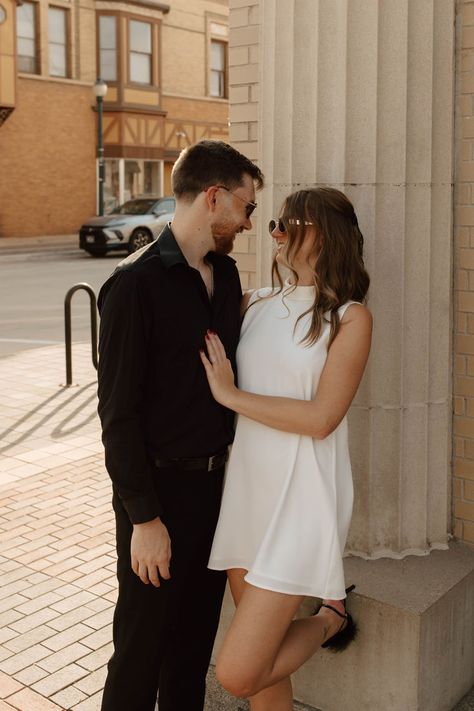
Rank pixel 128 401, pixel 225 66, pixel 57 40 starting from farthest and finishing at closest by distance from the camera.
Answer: pixel 225 66 → pixel 57 40 → pixel 128 401

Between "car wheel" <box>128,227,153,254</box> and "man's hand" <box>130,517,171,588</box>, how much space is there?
23343mm

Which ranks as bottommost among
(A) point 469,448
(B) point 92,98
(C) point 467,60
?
(A) point 469,448

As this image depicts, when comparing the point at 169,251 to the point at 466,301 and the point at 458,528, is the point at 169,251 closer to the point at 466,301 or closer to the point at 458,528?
the point at 466,301

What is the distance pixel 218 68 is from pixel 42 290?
21838 millimetres

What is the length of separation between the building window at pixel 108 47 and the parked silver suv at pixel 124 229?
8.57m

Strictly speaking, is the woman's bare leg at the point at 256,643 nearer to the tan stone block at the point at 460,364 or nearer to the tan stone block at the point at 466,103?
the tan stone block at the point at 460,364

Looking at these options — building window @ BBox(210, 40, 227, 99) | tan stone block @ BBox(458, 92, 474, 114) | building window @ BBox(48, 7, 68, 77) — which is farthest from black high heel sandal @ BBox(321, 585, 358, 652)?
building window @ BBox(210, 40, 227, 99)

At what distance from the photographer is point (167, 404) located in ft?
8.89

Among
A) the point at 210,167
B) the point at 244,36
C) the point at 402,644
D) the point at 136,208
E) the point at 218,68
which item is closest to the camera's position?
the point at 210,167

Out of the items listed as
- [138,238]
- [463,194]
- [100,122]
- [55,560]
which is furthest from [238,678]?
[100,122]

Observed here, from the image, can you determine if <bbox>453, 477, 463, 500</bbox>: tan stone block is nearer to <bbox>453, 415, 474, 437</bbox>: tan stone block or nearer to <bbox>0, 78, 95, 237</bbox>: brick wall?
<bbox>453, 415, 474, 437</bbox>: tan stone block

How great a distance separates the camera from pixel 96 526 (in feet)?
18.3

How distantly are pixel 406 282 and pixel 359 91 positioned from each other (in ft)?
2.27

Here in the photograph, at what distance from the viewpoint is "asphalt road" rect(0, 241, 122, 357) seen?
12.7 m
